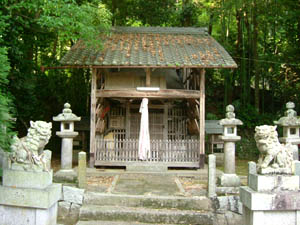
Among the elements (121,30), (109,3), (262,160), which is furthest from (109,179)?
(109,3)

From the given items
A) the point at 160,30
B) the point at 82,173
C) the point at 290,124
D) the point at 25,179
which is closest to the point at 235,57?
the point at 160,30

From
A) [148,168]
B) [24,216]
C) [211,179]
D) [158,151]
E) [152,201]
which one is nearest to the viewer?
[24,216]

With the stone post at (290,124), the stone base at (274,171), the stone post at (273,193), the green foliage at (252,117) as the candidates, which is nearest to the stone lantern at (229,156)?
the stone post at (290,124)

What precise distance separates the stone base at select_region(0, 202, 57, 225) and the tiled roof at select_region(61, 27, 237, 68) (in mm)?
5976

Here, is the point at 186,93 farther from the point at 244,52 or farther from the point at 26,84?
the point at 244,52

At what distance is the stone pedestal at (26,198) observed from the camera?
4.62m

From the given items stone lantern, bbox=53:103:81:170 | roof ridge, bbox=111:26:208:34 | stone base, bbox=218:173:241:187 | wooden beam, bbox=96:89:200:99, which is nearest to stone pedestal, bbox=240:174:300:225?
stone base, bbox=218:173:241:187

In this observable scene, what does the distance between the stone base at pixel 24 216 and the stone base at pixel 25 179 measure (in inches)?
14.8

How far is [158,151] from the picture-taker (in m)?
10.8

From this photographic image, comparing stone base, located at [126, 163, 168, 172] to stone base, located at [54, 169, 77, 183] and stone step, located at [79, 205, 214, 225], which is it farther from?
stone step, located at [79, 205, 214, 225]

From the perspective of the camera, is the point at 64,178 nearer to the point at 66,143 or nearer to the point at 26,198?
the point at 66,143

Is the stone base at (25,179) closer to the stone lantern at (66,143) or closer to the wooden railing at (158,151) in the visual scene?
the stone lantern at (66,143)

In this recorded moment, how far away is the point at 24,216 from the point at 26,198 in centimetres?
34

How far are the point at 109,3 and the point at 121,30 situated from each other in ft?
15.0
